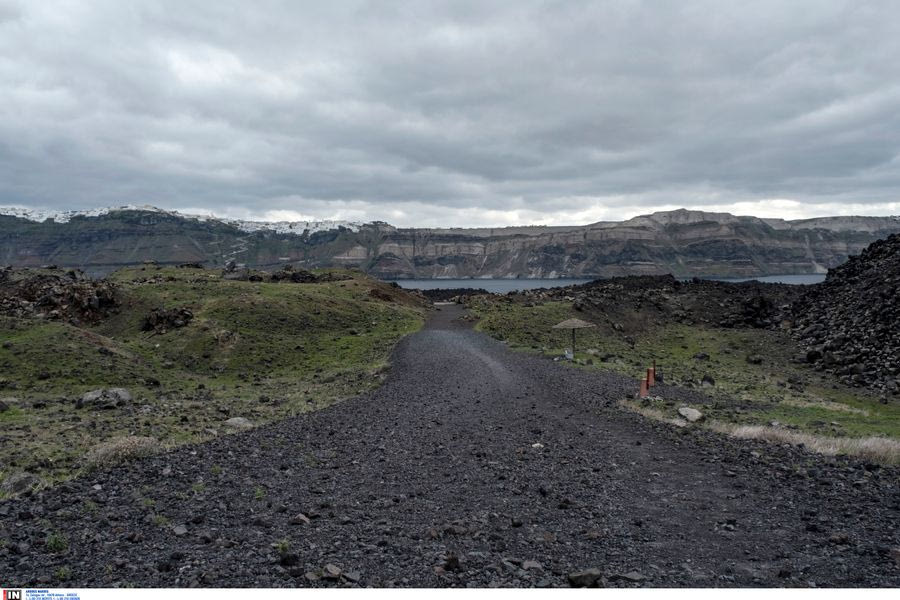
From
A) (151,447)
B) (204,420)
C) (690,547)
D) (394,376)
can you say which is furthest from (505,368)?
(690,547)

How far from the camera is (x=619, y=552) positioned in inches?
297

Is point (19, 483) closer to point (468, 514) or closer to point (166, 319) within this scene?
point (468, 514)

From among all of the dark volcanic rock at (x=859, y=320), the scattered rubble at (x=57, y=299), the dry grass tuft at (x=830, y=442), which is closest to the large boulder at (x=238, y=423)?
the dry grass tuft at (x=830, y=442)

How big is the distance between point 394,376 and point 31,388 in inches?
640

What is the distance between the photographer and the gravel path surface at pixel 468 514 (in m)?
6.93

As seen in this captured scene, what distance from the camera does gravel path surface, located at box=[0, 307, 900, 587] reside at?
6.93 meters

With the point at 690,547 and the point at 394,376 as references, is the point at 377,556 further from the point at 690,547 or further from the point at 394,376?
the point at 394,376

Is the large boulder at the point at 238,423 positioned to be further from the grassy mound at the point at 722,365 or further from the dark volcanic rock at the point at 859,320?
the dark volcanic rock at the point at 859,320

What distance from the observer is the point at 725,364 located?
35844 mm

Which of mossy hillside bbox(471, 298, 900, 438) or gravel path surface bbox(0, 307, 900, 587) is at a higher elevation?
gravel path surface bbox(0, 307, 900, 587)

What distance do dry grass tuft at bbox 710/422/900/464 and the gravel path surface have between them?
668 millimetres

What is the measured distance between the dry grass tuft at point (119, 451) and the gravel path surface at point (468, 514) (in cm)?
64

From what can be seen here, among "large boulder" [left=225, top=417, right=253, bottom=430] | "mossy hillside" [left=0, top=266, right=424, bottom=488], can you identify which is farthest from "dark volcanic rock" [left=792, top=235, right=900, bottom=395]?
"large boulder" [left=225, top=417, right=253, bottom=430]

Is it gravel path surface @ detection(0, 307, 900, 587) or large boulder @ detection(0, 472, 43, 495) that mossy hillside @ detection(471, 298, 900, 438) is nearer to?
gravel path surface @ detection(0, 307, 900, 587)
